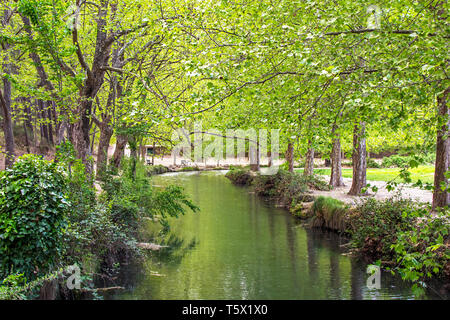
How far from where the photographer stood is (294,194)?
22.5m

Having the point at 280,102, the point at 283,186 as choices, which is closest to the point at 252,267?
the point at 280,102

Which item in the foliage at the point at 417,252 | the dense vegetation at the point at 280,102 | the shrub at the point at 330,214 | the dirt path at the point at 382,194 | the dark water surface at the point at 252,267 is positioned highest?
the dense vegetation at the point at 280,102

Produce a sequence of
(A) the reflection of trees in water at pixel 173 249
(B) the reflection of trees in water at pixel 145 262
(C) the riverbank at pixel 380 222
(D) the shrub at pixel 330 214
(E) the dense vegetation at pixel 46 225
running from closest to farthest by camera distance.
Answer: (C) the riverbank at pixel 380 222 → (E) the dense vegetation at pixel 46 225 → (B) the reflection of trees in water at pixel 145 262 → (A) the reflection of trees in water at pixel 173 249 → (D) the shrub at pixel 330 214

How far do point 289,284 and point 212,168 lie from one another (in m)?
43.4

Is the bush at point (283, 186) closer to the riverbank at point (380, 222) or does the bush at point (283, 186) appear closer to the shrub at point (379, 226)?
the riverbank at point (380, 222)

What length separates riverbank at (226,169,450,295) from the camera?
554 centimetres

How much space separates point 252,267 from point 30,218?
6.90 meters

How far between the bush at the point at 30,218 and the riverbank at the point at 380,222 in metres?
5.16

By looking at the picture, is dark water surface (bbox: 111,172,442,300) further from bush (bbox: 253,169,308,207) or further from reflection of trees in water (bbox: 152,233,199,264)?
bush (bbox: 253,169,308,207)

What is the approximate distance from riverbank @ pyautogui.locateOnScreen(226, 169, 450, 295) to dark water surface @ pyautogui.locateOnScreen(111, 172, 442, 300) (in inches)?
23.1

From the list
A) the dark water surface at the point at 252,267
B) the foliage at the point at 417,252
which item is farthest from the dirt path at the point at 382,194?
the foliage at the point at 417,252

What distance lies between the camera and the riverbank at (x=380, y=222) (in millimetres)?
5543

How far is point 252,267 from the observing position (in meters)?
12.3
